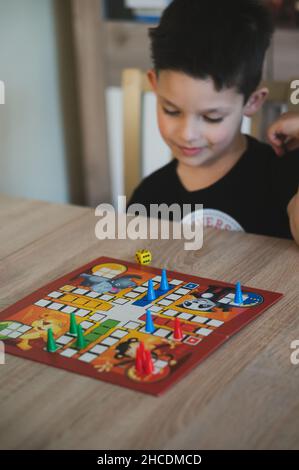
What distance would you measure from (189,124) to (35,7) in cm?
101

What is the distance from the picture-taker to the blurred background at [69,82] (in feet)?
6.82

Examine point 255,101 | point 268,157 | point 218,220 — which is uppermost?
point 255,101

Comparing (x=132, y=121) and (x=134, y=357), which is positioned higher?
(x=132, y=121)

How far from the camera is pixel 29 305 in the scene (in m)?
0.96

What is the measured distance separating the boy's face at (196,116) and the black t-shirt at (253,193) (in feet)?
0.18

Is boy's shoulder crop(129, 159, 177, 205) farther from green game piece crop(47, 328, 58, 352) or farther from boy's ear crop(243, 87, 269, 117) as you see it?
green game piece crop(47, 328, 58, 352)

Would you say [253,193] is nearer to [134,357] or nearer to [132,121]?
[132,121]

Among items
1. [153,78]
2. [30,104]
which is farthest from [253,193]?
[30,104]

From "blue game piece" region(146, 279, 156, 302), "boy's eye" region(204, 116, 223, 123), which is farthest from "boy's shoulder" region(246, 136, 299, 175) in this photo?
"blue game piece" region(146, 279, 156, 302)

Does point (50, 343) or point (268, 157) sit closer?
point (50, 343)

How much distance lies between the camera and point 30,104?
7.21 feet

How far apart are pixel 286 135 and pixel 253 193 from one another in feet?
0.49

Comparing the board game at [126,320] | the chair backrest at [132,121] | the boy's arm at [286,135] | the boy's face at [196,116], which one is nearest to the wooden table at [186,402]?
the board game at [126,320]
